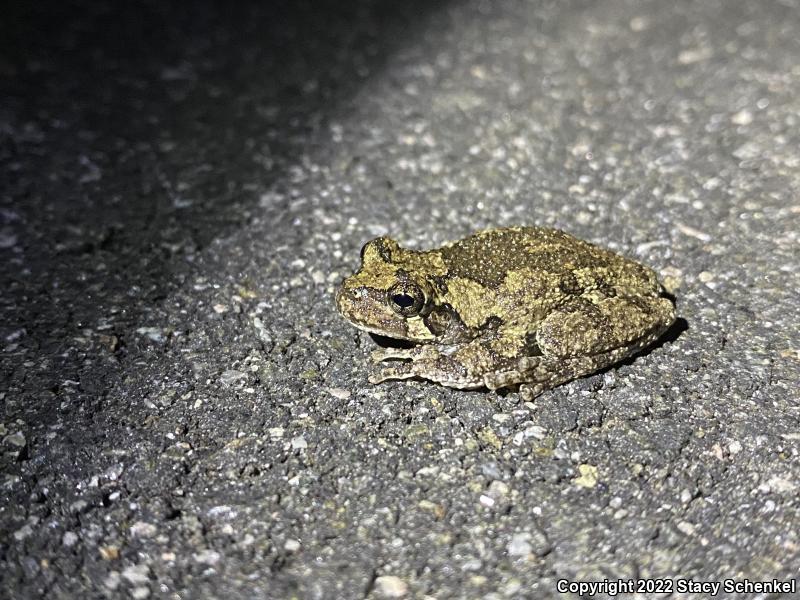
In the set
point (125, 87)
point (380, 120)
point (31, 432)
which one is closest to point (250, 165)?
point (380, 120)

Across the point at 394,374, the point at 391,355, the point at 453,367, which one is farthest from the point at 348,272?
the point at 453,367

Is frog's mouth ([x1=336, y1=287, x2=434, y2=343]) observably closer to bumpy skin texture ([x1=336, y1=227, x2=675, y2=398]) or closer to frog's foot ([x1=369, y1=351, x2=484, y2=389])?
bumpy skin texture ([x1=336, y1=227, x2=675, y2=398])

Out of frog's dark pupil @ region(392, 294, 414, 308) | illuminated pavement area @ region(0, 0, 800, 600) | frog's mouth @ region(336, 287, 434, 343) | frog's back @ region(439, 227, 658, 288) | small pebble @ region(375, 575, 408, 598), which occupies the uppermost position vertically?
frog's back @ region(439, 227, 658, 288)

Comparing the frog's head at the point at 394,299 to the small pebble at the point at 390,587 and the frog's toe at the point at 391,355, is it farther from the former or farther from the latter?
the small pebble at the point at 390,587

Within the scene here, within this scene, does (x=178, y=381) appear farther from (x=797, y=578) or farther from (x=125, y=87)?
(x=125, y=87)

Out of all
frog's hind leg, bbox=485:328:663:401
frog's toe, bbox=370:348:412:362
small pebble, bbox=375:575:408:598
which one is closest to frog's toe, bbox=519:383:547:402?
frog's hind leg, bbox=485:328:663:401

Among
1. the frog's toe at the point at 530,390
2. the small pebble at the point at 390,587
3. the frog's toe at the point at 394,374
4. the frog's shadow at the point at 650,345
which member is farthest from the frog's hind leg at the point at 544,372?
the small pebble at the point at 390,587
